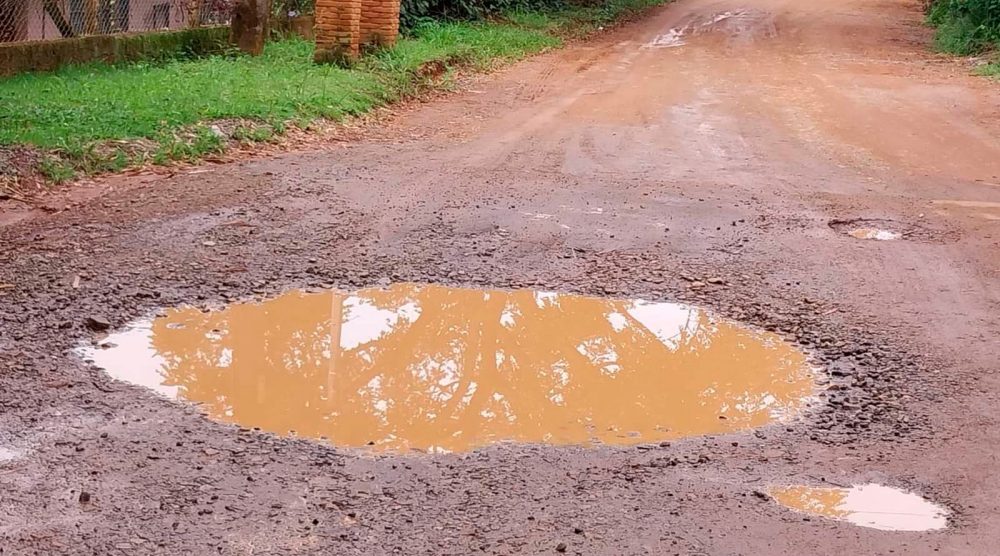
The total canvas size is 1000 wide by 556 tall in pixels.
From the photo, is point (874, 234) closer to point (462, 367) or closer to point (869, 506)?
point (462, 367)

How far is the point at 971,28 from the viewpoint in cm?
2097

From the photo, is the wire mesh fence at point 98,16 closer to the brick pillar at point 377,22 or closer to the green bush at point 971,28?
the brick pillar at point 377,22

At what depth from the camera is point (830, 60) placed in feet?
63.5

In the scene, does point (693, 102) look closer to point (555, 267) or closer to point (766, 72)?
point (766, 72)

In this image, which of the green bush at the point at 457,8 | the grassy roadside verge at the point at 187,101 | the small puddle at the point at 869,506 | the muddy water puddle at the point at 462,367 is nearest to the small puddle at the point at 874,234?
the muddy water puddle at the point at 462,367

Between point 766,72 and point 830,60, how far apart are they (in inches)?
99.8

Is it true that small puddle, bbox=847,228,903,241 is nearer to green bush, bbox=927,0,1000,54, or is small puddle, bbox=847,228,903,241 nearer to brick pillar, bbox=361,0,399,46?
brick pillar, bbox=361,0,399,46

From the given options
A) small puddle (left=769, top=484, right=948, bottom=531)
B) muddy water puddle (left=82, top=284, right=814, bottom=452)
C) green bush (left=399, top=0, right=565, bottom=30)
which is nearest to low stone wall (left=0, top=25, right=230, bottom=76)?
green bush (left=399, top=0, right=565, bottom=30)

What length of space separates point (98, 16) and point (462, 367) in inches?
416

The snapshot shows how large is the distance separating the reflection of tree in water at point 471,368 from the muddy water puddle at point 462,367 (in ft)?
0.04

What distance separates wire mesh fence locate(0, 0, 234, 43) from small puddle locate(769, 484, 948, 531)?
37.1ft

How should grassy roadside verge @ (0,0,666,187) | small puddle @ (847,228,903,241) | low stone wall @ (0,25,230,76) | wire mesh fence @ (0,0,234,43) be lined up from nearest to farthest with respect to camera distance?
small puddle @ (847,228,903,241) → grassy roadside verge @ (0,0,666,187) → low stone wall @ (0,25,230,76) → wire mesh fence @ (0,0,234,43)

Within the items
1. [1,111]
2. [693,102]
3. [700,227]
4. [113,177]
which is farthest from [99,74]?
[700,227]

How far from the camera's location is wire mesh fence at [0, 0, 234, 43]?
42.7ft
